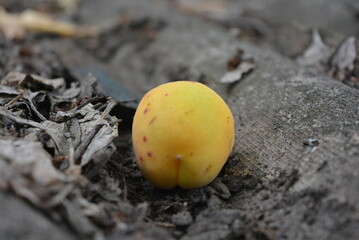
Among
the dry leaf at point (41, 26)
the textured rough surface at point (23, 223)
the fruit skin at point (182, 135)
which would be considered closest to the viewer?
the textured rough surface at point (23, 223)

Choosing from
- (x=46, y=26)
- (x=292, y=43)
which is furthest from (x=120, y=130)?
(x=46, y=26)

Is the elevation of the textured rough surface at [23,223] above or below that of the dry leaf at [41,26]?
above

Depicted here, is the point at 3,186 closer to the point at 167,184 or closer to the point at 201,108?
the point at 167,184

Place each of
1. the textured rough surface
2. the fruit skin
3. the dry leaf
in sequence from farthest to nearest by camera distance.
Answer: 1. the dry leaf
2. the fruit skin
3. the textured rough surface

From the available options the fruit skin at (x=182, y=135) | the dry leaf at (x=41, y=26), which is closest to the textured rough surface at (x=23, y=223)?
the fruit skin at (x=182, y=135)

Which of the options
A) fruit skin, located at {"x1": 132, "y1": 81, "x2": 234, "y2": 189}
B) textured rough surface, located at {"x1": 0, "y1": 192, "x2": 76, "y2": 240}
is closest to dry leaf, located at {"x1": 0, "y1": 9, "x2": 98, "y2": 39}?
fruit skin, located at {"x1": 132, "y1": 81, "x2": 234, "y2": 189}

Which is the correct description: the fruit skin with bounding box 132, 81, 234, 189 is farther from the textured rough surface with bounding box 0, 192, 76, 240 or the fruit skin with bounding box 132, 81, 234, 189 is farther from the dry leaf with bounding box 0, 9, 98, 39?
the dry leaf with bounding box 0, 9, 98, 39

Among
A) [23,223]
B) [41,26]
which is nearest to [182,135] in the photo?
[23,223]

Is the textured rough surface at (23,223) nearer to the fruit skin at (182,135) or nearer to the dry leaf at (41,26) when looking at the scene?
the fruit skin at (182,135)
